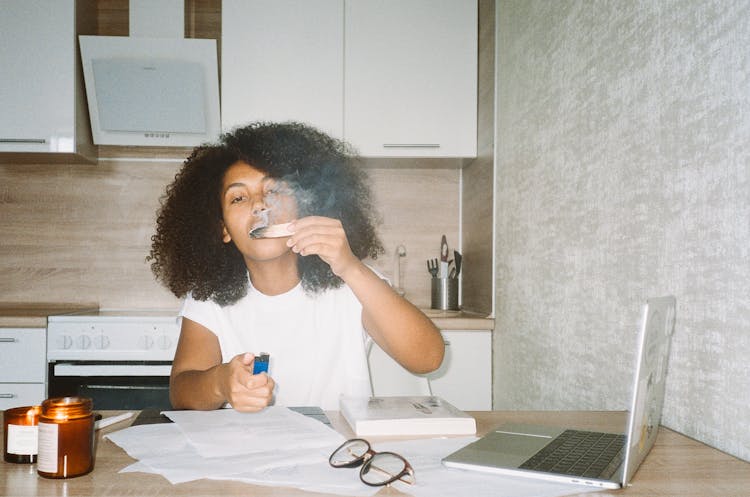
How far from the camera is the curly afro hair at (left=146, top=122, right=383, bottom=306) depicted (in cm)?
161

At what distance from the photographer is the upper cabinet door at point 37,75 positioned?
2.34 meters

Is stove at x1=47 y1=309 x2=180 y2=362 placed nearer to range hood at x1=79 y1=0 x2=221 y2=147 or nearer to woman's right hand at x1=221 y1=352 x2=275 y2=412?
range hood at x1=79 y1=0 x2=221 y2=147

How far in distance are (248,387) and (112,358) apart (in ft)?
4.70

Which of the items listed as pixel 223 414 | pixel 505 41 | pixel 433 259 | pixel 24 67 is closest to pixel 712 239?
pixel 223 414

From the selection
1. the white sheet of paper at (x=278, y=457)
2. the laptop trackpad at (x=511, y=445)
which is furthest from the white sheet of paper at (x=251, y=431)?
the laptop trackpad at (x=511, y=445)

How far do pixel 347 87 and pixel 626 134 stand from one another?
1.45 meters

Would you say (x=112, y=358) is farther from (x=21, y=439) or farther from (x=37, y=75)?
(x=21, y=439)

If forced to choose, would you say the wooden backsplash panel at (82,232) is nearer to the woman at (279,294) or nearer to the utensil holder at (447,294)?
the woman at (279,294)

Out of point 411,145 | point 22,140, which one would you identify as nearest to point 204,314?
point 411,145

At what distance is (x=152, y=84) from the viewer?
7.90 feet

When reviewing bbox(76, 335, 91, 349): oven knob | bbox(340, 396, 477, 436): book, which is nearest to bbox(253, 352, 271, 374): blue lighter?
bbox(340, 396, 477, 436): book

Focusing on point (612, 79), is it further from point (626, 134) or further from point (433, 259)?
point (433, 259)

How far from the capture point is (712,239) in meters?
0.90

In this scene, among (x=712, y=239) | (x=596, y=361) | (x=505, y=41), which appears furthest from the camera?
(x=505, y=41)
